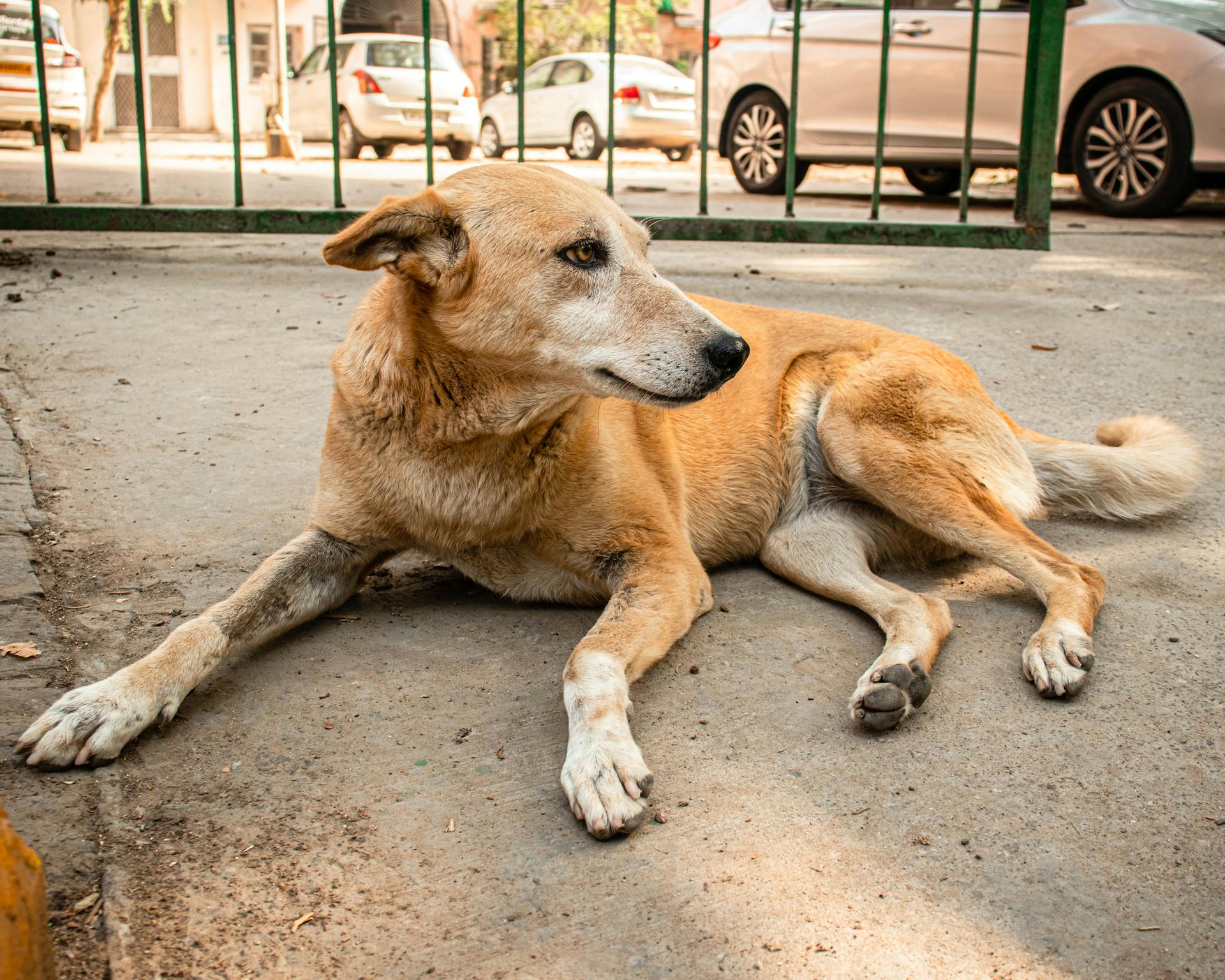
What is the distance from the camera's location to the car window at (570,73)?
1639 centimetres

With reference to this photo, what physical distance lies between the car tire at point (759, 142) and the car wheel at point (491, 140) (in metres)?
7.65

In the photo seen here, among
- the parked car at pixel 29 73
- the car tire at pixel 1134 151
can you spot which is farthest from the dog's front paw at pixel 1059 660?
the parked car at pixel 29 73

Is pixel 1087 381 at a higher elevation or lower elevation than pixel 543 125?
lower

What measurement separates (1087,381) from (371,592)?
304cm

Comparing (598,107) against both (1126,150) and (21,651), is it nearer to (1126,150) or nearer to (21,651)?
(1126,150)

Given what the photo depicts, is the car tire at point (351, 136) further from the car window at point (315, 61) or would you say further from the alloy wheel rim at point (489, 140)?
the alloy wheel rim at point (489, 140)

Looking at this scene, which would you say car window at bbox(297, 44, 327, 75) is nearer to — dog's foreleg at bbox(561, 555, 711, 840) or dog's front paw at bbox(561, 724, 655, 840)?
dog's foreleg at bbox(561, 555, 711, 840)

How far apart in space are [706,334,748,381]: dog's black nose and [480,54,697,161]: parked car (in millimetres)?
13853

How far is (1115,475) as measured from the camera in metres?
3.31

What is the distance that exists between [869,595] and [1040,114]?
395 centimetres

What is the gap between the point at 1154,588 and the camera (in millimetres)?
2904

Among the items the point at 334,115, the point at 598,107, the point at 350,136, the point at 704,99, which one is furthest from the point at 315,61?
the point at 704,99

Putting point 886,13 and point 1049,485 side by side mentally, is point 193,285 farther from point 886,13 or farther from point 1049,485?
point 1049,485

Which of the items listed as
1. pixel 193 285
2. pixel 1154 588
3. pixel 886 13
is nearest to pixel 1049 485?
pixel 1154 588
